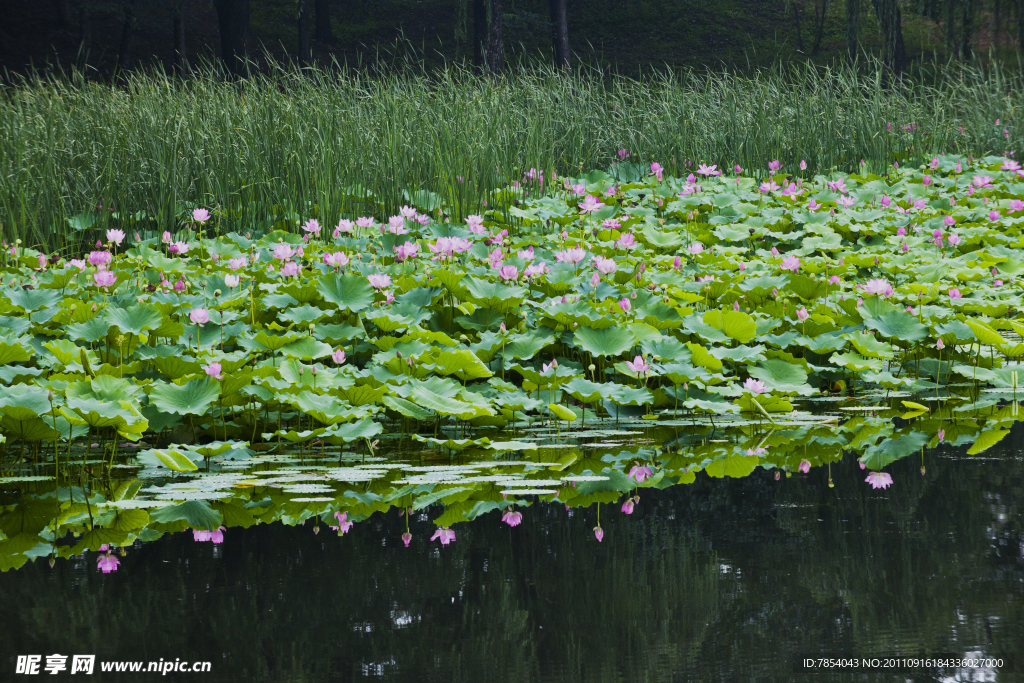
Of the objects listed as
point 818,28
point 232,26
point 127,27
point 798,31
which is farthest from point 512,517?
point 818,28

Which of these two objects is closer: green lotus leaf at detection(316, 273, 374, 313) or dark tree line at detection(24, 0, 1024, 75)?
green lotus leaf at detection(316, 273, 374, 313)

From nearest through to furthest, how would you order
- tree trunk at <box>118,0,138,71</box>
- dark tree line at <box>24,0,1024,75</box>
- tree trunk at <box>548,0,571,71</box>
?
dark tree line at <box>24,0,1024,75</box>, tree trunk at <box>548,0,571,71</box>, tree trunk at <box>118,0,138,71</box>

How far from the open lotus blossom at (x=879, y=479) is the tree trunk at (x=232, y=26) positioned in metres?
15.3

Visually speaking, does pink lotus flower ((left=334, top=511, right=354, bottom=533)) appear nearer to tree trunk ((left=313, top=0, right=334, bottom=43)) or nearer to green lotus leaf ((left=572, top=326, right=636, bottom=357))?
green lotus leaf ((left=572, top=326, right=636, bottom=357))

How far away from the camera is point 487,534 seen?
5.26ft

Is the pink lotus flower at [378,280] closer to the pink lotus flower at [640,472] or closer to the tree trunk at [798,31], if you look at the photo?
the pink lotus flower at [640,472]

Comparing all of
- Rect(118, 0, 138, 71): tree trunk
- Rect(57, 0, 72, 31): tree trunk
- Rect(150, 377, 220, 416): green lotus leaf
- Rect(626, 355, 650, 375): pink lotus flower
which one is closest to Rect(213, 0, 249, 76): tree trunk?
Rect(118, 0, 138, 71): tree trunk

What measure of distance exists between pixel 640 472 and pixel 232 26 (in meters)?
16.1

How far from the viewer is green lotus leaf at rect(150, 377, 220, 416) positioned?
7.13 ft

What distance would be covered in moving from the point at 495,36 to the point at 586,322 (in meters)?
11.3

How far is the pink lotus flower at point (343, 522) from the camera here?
5.38 feet

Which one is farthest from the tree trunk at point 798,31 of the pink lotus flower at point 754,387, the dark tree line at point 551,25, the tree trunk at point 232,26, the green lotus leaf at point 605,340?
the pink lotus flower at point 754,387

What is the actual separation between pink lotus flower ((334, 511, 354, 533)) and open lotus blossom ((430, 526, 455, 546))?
0.17 metres

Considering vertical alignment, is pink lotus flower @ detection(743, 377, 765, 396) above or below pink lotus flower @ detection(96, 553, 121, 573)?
above
